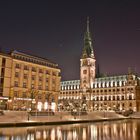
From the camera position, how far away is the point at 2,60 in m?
102

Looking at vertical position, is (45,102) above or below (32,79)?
below

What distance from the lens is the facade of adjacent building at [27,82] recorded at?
4043 inches

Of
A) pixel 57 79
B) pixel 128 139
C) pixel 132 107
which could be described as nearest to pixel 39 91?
pixel 57 79

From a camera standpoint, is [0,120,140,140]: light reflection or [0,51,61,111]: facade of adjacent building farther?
[0,51,61,111]: facade of adjacent building

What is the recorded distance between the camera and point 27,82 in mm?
113188

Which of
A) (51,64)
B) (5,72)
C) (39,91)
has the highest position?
(51,64)

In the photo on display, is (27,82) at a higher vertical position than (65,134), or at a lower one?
higher

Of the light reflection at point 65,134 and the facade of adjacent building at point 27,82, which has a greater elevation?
the facade of adjacent building at point 27,82

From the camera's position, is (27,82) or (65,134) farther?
(27,82)

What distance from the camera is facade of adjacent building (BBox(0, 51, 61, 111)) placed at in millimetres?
102688

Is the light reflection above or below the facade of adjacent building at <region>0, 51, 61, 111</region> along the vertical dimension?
below

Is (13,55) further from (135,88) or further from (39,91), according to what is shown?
(135,88)

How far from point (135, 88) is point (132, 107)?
52.1 ft

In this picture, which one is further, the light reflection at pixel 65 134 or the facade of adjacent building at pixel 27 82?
the facade of adjacent building at pixel 27 82
